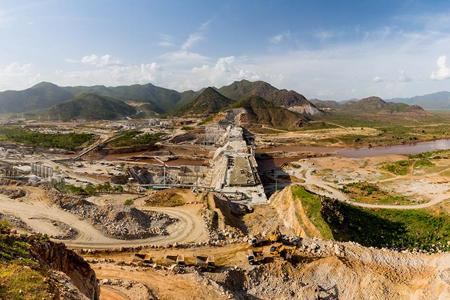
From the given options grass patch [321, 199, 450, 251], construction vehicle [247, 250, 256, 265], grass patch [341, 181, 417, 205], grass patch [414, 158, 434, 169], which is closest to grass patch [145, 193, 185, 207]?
grass patch [321, 199, 450, 251]

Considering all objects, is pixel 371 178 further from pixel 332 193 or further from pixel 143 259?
pixel 143 259

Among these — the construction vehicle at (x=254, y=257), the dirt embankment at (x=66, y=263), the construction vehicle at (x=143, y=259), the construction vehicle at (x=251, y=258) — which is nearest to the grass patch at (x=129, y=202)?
the construction vehicle at (x=143, y=259)

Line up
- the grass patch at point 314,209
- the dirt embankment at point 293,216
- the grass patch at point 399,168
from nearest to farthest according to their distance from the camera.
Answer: the grass patch at point 314,209
the dirt embankment at point 293,216
the grass patch at point 399,168

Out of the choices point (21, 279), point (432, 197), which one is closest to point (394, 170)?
point (432, 197)

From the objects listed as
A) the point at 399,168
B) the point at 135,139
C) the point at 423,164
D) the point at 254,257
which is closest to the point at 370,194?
the point at 399,168

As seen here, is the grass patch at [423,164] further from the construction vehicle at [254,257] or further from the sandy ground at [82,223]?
the construction vehicle at [254,257]

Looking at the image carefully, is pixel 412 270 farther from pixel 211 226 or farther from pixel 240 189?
pixel 240 189

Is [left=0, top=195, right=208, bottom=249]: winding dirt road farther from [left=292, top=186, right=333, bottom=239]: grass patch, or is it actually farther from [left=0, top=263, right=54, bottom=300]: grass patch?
[left=0, top=263, right=54, bottom=300]: grass patch
